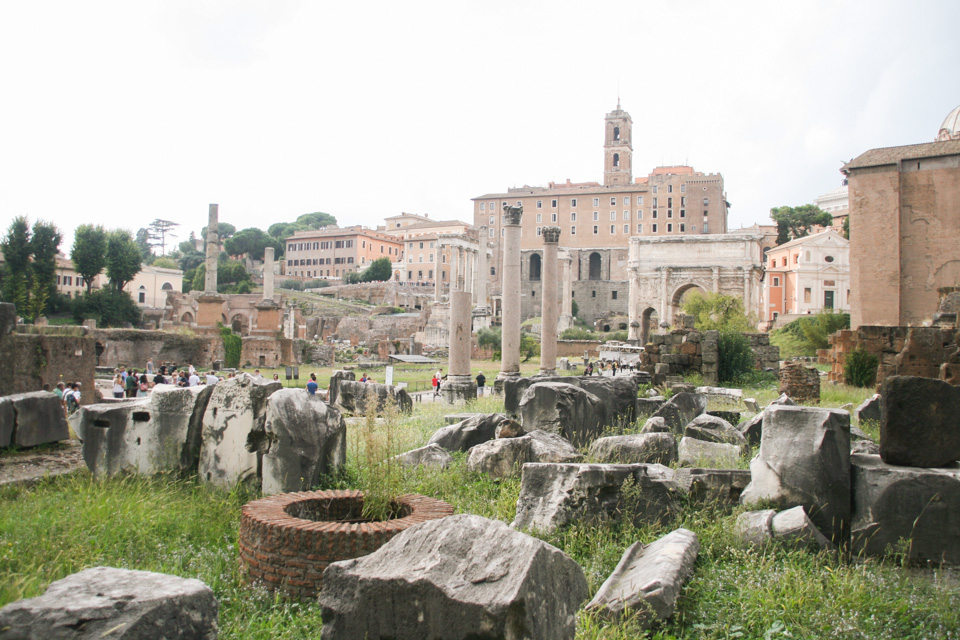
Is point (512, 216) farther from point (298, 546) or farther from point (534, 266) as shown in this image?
point (534, 266)

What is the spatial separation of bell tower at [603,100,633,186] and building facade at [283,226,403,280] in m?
34.5

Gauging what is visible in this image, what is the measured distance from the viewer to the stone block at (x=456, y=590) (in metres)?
2.79

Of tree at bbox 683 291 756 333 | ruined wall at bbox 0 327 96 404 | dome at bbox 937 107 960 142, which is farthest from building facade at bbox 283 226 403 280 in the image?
ruined wall at bbox 0 327 96 404

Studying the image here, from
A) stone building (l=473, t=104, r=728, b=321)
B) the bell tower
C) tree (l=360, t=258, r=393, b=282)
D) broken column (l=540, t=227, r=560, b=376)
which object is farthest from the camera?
the bell tower

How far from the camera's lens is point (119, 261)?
54.8 m

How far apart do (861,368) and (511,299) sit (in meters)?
9.43

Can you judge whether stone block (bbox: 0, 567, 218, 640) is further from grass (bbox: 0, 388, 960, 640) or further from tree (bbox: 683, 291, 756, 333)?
tree (bbox: 683, 291, 756, 333)

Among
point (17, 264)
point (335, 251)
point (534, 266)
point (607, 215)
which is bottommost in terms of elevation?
point (17, 264)

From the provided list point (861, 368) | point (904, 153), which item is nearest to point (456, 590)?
point (861, 368)

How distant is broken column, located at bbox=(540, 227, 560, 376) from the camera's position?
65.6 ft

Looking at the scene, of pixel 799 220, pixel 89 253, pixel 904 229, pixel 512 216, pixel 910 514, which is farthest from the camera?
pixel 799 220

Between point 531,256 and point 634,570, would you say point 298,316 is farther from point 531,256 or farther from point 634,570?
point 634,570

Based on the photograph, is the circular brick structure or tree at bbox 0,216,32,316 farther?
tree at bbox 0,216,32,316

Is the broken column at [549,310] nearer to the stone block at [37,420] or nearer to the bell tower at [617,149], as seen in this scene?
the stone block at [37,420]
